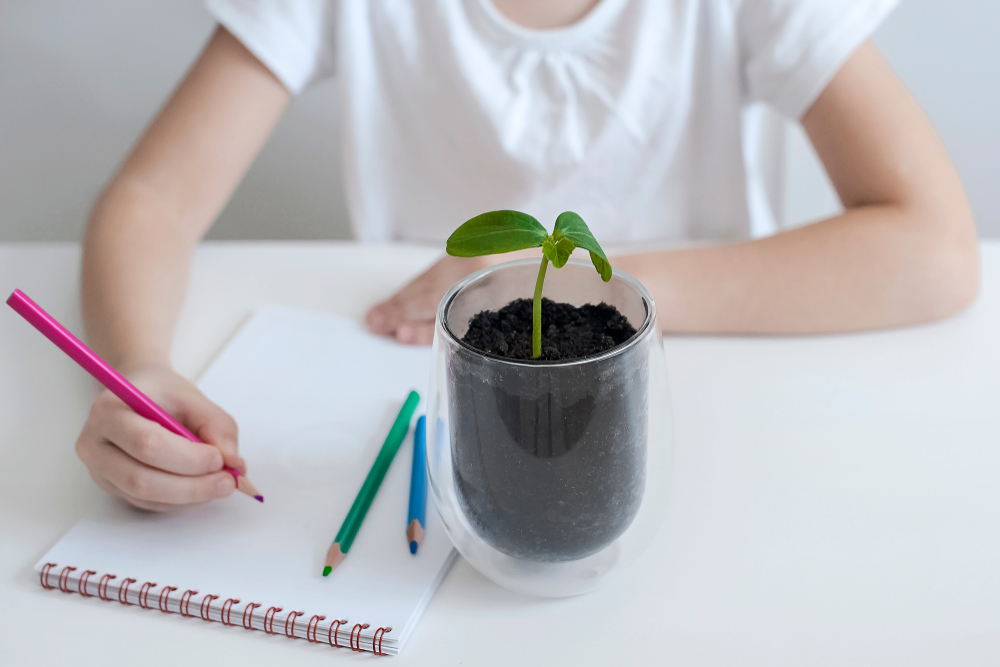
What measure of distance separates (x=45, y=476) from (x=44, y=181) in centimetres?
115

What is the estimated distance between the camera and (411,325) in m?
0.55

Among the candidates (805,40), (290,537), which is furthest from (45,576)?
(805,40)

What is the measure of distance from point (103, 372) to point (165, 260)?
0.24 m

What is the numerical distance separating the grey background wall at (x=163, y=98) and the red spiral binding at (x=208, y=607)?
102 cm

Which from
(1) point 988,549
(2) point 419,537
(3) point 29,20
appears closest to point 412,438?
(2) point 419,537

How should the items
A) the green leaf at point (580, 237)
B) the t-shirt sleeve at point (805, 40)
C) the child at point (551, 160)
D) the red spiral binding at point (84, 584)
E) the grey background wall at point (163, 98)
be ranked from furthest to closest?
the grey background wall at point (163, 98)
the t-shirt sleeve at point (805, 40)
the child at point (551, 160)
the red spiral binding at point (84, 584)
the green leaf at point (580, 237)

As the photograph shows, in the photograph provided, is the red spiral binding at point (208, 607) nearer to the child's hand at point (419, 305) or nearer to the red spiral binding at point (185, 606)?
the red spiral binding at point (185, 606)

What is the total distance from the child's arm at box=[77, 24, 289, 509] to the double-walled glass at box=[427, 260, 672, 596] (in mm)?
141

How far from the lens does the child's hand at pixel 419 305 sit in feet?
1.80

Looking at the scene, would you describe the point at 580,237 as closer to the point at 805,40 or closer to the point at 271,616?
the point at 271,616

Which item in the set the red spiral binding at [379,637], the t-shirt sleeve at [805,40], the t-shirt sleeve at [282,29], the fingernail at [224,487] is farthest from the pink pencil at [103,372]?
the t-shirt sleeve at [805,40]

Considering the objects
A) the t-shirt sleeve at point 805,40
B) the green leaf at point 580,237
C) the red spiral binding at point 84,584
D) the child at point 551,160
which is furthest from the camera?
the t-shirt sleeve at point 805,40

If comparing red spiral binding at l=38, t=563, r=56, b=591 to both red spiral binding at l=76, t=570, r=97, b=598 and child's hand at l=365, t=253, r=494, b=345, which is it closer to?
red spiral binding at l=76, t=570, r=97, b=598

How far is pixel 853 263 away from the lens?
1.84 ft
